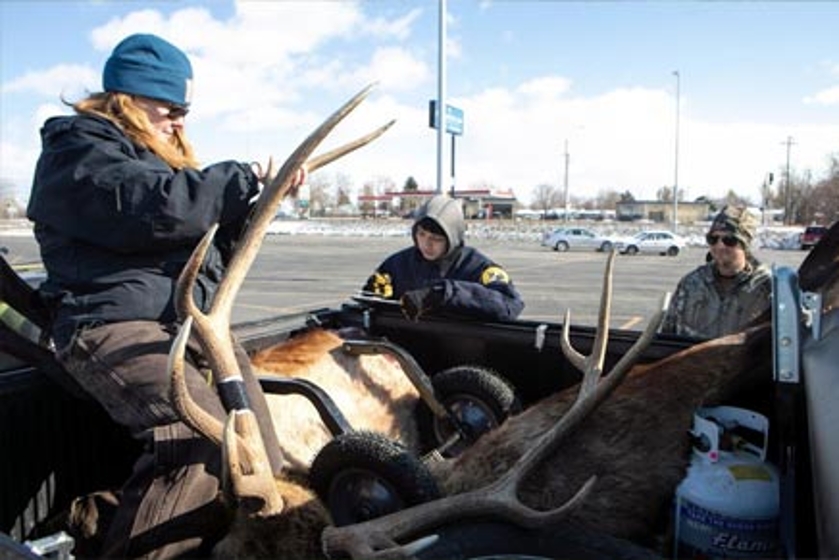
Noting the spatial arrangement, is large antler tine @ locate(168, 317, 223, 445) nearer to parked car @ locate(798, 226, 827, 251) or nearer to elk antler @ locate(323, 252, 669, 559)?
elk antler @ locate(323, 252, 669, 559)

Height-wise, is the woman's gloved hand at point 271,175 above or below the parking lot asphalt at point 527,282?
above

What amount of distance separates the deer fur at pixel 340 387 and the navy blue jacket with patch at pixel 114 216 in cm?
87

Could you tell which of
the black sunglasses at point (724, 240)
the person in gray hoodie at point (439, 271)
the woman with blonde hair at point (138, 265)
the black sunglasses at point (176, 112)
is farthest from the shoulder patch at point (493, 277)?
the black sunglasses at point (176, 112)

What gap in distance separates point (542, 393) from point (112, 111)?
2195 millimetres

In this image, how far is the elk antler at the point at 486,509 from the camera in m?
1.97

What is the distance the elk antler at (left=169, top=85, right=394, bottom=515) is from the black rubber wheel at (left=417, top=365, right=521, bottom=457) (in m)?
1.30

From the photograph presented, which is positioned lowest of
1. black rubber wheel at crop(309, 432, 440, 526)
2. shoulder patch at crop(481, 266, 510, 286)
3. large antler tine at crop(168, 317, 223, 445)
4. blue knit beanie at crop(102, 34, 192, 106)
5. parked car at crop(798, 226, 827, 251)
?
parked car at crop(798, 226, 827, 251)

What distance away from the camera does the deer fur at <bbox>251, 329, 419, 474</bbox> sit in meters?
3.30

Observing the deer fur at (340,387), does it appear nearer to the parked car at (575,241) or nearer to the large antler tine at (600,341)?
the large antler tine at (600,341)

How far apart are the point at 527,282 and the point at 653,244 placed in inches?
732

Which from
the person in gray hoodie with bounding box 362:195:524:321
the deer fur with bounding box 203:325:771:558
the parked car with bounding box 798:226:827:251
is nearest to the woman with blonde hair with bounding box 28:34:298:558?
the deer fur with bounding box 203:325:771:558

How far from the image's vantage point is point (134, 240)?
2404 millimetres

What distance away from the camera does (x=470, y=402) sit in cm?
350

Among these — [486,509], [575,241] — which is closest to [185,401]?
[486,509]
